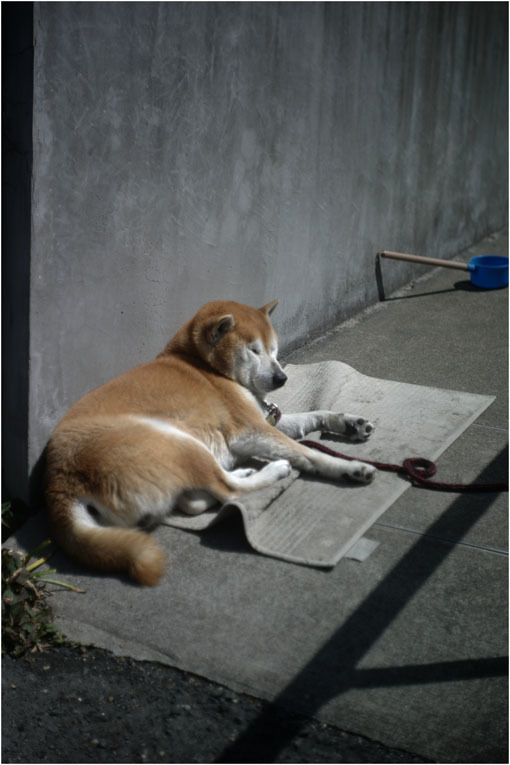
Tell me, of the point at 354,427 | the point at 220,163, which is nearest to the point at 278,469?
the point at 354,427

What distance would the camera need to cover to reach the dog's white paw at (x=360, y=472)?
388 centimetres

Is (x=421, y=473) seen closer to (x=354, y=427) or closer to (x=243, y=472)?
(x=354, y=427)

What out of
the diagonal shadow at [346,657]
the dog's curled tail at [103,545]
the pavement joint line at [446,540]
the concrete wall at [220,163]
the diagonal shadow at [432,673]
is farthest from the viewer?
the concrete wall at [220,163]

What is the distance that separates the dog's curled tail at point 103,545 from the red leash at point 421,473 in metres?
1.19

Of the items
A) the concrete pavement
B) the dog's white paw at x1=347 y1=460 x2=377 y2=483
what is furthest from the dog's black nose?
the concrete pavement

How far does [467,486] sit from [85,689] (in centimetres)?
200

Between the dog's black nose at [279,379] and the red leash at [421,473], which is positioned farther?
the dog's black nose at [279,379]

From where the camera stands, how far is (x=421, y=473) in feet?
13.2

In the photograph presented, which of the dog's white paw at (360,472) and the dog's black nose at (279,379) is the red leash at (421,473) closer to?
the dog's white paw at (360,472)

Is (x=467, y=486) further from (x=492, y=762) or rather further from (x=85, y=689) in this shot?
(x=85, y=689)

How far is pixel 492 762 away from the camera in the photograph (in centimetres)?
241

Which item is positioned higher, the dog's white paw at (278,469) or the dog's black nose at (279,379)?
the dog's black nose at (279,379)

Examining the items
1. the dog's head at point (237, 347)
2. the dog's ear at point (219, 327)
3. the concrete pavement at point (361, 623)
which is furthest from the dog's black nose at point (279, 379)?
the concrete pavement at point (361, 623)

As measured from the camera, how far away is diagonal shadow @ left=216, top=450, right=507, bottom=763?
2508mm
